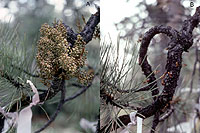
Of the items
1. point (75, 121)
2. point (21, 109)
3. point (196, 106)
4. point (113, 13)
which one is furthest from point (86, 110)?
point (196, 106)

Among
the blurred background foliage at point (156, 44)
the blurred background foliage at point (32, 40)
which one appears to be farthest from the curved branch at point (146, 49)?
the blurred background foliage at point (32, 40)

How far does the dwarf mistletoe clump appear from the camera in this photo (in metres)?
0.88

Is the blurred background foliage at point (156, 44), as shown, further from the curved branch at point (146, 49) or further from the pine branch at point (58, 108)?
the pine branch at point (58, 108)

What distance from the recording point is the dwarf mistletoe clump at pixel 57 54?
34.6 inches

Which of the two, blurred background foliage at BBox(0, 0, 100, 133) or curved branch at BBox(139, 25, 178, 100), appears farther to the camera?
curved branch at BBox(139, 25, 178, 100)

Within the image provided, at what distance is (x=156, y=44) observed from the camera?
112 centimetres

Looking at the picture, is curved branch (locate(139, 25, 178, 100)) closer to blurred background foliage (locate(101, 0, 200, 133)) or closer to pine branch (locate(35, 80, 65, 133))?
blurred background foliage (locate(101, 0, 200, 133))

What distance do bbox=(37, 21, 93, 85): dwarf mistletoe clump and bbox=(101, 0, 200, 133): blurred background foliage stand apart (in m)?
0.18

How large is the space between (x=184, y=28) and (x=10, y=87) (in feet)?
2.45

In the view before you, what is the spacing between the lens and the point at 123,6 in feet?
3.64

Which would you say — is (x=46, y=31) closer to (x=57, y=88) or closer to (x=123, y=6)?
(x=57, y=88)

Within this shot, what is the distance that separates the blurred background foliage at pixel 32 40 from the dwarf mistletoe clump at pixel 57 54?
0.02 m

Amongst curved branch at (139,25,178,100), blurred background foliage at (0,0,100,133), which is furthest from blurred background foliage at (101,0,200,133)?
blurred background foliage at (0,0,100,133)

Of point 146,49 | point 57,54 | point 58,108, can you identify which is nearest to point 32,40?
point 57,54
